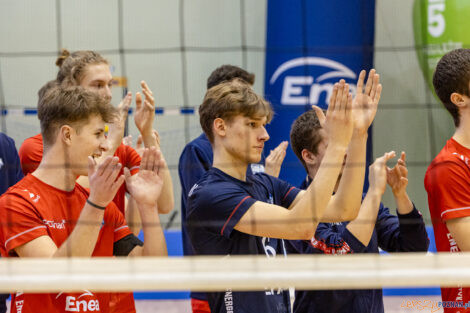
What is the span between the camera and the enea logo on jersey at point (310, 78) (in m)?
5.59

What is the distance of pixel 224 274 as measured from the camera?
1886 millimetres

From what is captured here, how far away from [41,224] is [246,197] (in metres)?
0.65

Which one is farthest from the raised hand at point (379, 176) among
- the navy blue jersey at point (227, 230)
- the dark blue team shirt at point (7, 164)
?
the dark blue team shirt at point (7, 164)

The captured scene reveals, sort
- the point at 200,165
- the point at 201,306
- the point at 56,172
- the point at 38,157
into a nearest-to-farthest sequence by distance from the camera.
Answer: the point at 56,172, the point at 38,157, the point at 201,306, the point at 200,165

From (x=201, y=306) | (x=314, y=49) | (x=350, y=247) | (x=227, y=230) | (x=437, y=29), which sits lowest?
(x=201, y=306)

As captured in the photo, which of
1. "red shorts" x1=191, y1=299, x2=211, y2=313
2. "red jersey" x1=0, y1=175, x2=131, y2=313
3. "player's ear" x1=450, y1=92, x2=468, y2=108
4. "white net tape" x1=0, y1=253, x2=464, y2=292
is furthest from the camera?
"red shorts" x1=191, y1=299, x2=211, y2=313

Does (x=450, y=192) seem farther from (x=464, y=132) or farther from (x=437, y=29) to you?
(x=437, y=29)

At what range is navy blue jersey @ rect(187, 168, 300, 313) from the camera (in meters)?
2.03

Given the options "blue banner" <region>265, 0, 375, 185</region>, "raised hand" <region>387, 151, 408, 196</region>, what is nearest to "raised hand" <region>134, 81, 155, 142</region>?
"raised hand" <region>387, 151, 408, 196</region>

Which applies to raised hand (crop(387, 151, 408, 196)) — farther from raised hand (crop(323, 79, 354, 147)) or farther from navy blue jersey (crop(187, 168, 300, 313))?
navy blue jersey (crop(187, 168, 300, 313))

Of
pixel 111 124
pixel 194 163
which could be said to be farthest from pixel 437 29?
pixel 111 124

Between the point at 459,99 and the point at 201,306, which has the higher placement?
the point at 459,99

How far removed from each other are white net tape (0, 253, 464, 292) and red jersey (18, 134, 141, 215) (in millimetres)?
784

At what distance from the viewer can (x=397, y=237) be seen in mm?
2467
